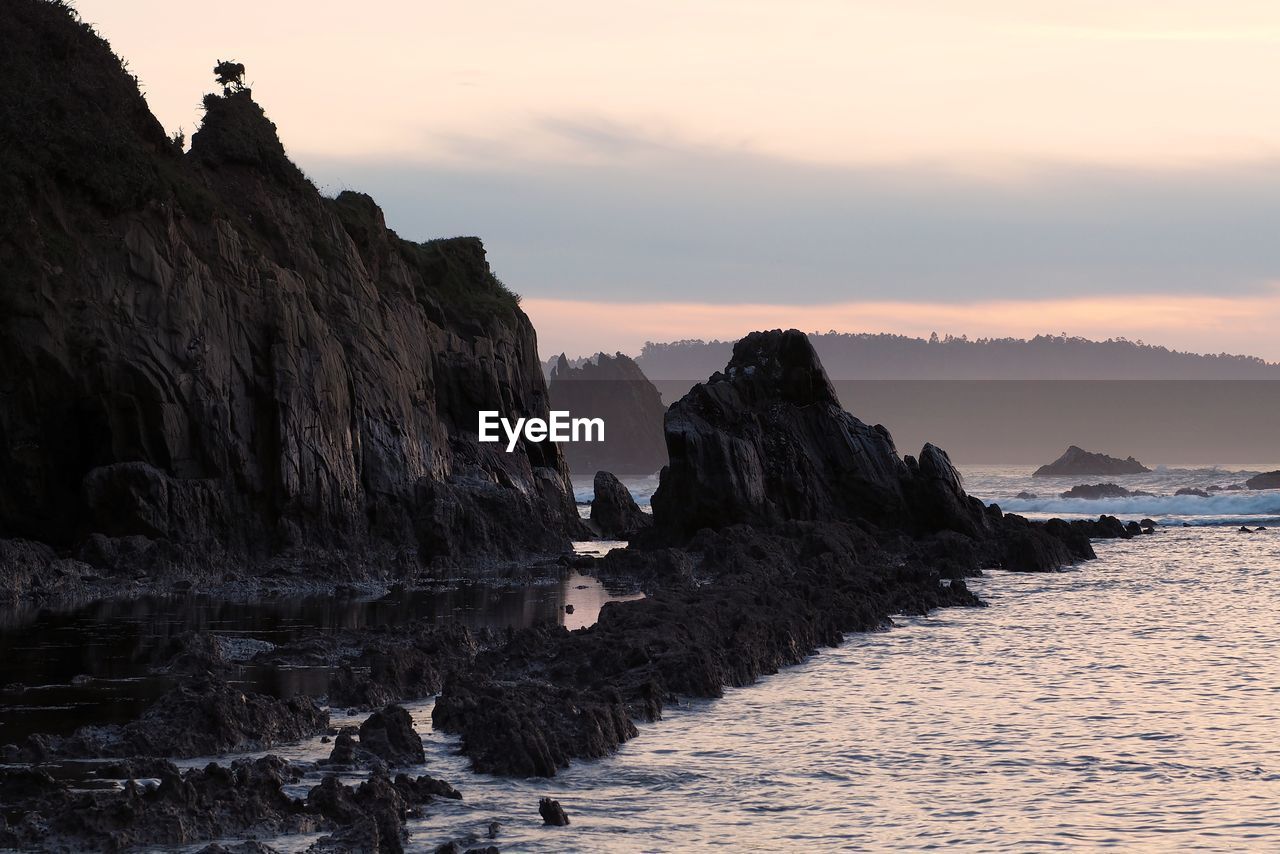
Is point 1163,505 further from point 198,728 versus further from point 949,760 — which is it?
point 198,728

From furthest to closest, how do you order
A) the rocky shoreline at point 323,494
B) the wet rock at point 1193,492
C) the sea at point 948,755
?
the wet rock at point 1193,492, the rocky shoreline at point 323,494, the sea at point 948,755

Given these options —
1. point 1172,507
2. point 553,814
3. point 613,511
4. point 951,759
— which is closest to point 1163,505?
point 1172,507

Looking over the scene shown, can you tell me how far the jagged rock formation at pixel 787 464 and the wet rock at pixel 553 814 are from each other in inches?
1359

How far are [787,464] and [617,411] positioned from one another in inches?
5067

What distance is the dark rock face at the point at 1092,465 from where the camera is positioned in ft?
483

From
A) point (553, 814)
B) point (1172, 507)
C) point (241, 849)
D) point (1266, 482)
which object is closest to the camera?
point (241, 849)

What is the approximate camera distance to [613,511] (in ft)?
203

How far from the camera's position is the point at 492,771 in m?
16.2

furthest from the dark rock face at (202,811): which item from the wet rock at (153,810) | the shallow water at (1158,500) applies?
the shallow water at (1158,500)

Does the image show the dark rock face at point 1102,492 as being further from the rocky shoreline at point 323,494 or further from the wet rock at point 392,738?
the wet rock at point 392,738

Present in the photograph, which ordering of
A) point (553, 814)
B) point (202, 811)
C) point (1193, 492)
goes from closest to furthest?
point (202, 811), point (553, 814), point (1193, 492)

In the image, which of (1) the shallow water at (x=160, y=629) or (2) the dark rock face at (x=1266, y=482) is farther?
(2) the dark rock face at (x=1266, y=482)

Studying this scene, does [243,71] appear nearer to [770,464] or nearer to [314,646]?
[770,464]

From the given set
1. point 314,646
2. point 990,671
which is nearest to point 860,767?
point 990,671
